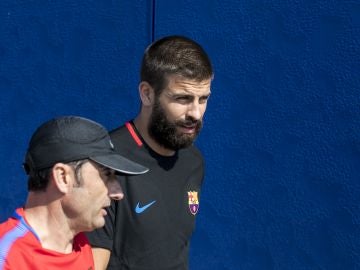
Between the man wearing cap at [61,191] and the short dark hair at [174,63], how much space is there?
21.0 inches

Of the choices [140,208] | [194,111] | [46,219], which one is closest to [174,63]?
[194,111]

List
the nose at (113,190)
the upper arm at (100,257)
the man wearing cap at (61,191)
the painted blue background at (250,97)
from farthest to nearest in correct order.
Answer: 1. the painted blue background at (250,97)
2. the upper arm at (100,257)
3. the nose at (113,190)
4. the man wearing cap at (61,191)

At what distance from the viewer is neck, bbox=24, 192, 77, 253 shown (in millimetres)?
1600

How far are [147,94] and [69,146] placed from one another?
0.68 meters

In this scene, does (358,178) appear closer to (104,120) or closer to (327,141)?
(327,141)

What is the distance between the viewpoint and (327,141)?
3.21 meters

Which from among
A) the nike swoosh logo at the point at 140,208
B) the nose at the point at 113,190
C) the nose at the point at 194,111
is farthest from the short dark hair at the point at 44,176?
the nose at the point at 194,111

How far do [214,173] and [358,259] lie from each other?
0.92 metres

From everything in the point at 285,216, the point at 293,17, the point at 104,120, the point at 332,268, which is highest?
the point at 293,17

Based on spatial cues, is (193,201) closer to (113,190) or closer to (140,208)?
(140,208)

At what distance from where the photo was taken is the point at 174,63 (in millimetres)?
2139

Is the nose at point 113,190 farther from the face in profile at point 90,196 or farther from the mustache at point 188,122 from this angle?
the mustache at point 188,122

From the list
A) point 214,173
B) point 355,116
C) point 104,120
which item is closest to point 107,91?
point 104,120

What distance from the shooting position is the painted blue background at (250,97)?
319cm
